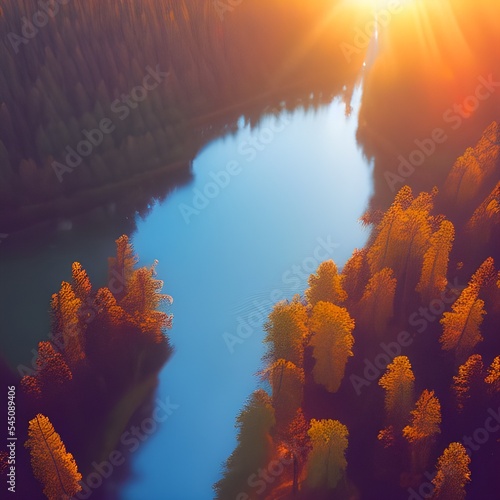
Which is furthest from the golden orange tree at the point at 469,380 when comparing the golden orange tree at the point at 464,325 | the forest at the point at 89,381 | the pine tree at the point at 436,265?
the forest at the point at 89,381

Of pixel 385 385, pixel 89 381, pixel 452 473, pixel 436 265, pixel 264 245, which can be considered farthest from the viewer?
pixel 264 245

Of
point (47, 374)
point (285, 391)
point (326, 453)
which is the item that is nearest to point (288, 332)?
point (285, 391)

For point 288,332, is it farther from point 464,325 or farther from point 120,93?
point 120,93

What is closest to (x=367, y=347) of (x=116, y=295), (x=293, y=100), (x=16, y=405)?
(x=116, y=295)

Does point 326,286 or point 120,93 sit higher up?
point 120,93

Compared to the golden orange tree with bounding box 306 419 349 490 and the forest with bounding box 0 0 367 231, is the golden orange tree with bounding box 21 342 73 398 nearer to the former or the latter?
the golden orange tree with bounding box 306 419 349 490

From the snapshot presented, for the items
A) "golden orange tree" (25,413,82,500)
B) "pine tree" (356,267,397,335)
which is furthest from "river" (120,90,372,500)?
A: "pine tree" (356,267,397,335)
